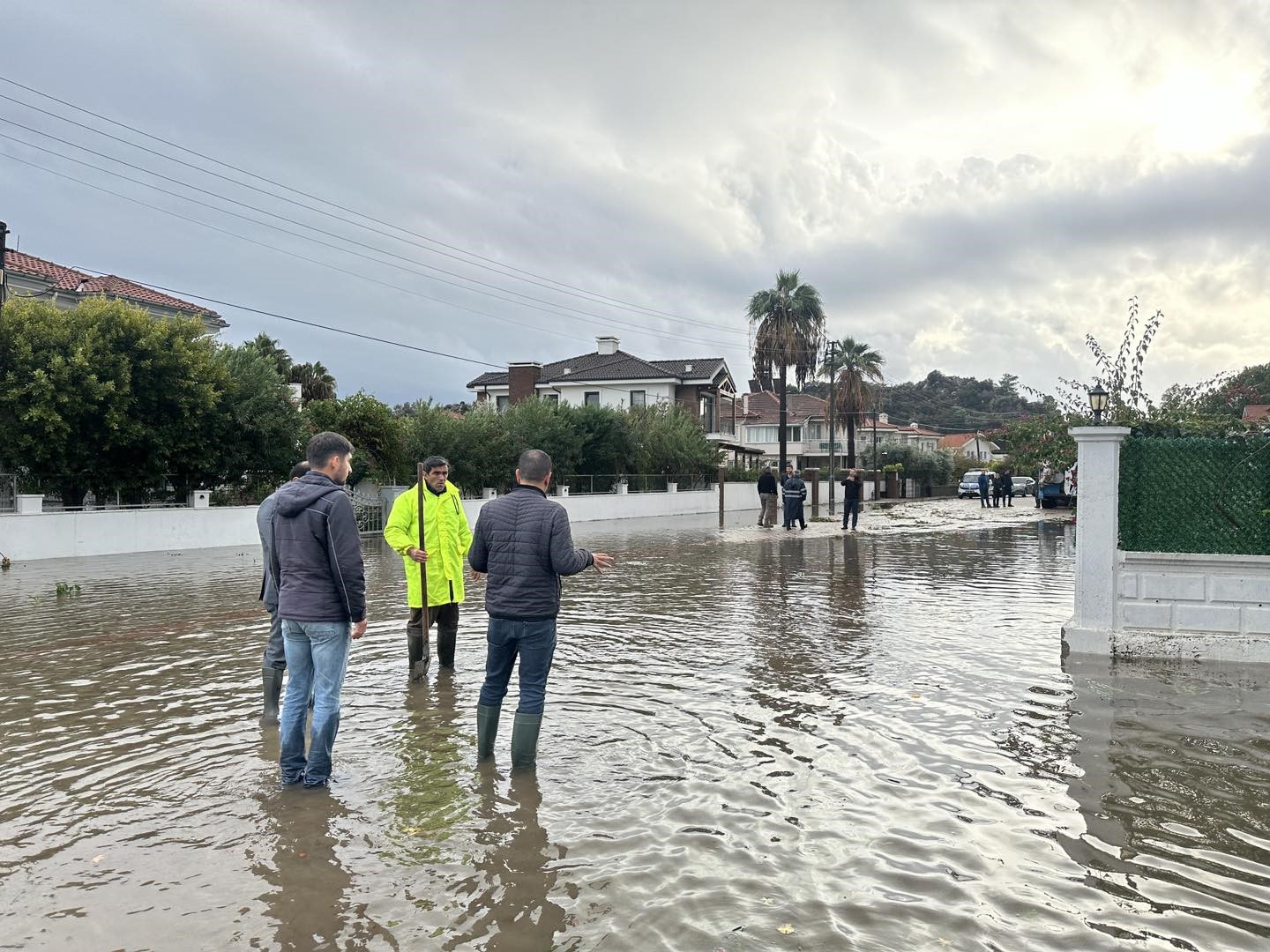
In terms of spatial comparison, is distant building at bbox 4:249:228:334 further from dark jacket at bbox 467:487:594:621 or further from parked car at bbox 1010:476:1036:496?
parked car at bbox 1010:476:1036:496

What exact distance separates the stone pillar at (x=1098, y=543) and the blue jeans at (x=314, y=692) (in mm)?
7132

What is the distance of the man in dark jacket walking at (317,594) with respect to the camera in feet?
16.3

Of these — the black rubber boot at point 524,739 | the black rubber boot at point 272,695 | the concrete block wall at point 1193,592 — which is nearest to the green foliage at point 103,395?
the black rubber boot at point 272,695

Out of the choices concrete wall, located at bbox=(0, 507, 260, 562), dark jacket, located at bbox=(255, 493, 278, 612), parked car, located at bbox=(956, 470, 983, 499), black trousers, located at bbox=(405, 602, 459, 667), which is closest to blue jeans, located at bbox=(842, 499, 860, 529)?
→ concrete wall, located at bbox=(0, 507, 260, 562)

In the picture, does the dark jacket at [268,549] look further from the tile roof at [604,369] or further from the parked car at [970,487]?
the parked car at [970,487]

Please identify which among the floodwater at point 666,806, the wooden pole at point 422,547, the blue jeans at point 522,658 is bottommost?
the floodwater at point 666,806

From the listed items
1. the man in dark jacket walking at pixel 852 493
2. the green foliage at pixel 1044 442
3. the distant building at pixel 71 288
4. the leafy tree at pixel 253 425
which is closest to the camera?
the green foliage at pixel 1044 442

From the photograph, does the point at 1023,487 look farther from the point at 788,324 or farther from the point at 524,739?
the point at 524,739

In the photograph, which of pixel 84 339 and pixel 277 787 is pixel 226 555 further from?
pixel 277 787

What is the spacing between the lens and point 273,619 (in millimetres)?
5980

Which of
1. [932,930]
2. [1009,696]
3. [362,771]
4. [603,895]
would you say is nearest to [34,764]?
[362,771]

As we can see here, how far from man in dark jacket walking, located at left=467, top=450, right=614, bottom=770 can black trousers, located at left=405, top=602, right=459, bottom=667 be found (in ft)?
8.07

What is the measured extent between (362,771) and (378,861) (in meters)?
1.32

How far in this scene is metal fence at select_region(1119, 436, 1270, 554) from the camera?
340 inches
